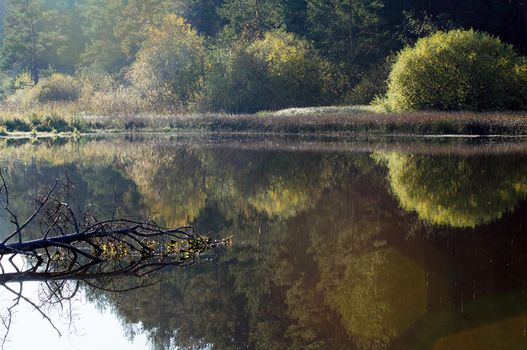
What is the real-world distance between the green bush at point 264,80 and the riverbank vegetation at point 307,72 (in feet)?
0.23

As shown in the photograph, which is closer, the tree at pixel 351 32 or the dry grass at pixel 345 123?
the dry grass at pixel 345 123

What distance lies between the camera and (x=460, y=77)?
118 ft

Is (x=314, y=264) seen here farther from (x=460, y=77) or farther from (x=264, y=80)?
(x=264, y=80)

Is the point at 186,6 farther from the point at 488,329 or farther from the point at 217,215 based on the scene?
the point at 488,329

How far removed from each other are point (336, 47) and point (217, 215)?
41.5 metres

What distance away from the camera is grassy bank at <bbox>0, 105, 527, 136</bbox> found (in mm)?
32125

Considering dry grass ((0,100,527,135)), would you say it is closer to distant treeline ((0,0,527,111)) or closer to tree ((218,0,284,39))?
distant treeline ((0,0,527,111))

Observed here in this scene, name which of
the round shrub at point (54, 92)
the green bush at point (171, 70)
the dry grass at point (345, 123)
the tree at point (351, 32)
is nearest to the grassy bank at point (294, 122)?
the dry grass at point (345, 123)

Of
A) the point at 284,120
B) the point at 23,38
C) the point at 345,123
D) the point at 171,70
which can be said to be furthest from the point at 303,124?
the point at 23,38

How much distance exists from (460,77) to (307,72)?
14.2m

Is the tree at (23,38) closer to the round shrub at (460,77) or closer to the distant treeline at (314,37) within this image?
the distant treeline at (314,37)

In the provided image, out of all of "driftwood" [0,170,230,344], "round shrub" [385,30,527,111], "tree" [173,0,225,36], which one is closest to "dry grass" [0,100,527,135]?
"round shrub" [385,30,527,111]

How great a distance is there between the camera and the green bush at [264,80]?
4756 centimetres

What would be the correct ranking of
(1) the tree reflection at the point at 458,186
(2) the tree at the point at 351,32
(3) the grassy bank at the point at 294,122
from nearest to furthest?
(1) the tree reflection at the point at 458,186
(3) the grassy bank at the point at 294,122
(2) the tree at the point at 351,32
